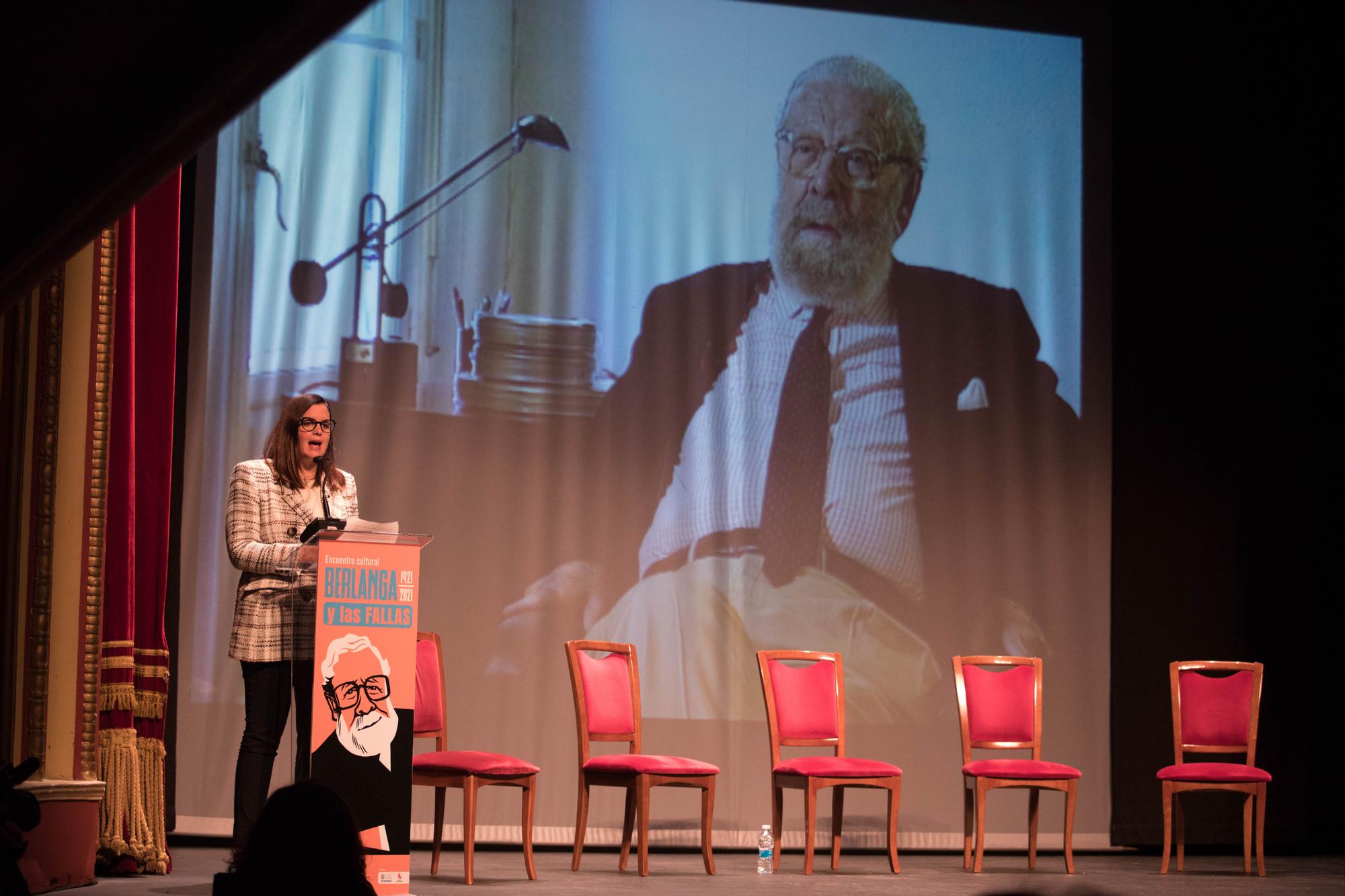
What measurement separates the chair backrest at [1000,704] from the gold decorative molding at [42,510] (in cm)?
→ 325

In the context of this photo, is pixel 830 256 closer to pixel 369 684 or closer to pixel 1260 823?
pixel 1260 823

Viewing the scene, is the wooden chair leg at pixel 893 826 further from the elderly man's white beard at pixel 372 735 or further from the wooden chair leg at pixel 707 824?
the elderly man's white beard at pixel 372 735

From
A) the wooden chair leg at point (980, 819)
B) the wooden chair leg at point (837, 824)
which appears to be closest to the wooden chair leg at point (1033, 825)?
the wooden chair leg at point (980, 819)

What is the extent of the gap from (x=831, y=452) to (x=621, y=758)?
1751 mm

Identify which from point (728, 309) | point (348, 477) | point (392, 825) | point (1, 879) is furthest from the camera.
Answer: point (728, 309)

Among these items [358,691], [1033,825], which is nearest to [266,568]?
[358,691]

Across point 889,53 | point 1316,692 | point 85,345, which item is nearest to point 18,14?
point 85,345

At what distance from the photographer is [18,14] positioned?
1.45 meters

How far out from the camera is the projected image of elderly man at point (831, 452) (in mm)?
5773

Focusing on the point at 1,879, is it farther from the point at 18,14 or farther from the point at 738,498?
the point at 738,498

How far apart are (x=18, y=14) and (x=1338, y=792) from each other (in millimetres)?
6386

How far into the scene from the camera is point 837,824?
5.16 m

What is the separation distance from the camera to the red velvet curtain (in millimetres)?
4371

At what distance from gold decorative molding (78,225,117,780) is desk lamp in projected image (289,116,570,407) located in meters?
1.32
